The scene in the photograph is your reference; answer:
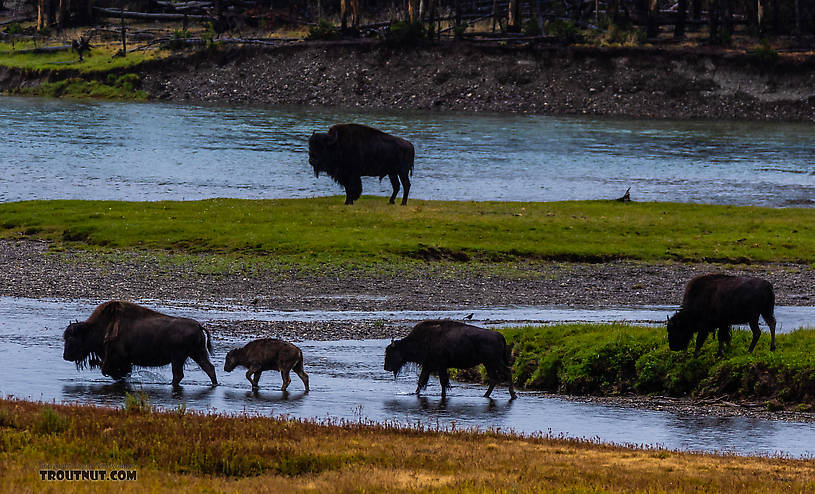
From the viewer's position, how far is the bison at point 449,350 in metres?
17.8

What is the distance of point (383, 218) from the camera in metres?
37.0

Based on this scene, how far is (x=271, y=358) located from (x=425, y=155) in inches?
1920

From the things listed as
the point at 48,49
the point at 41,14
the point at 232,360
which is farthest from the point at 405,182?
the point at 41,14

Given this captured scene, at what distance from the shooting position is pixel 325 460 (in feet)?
40.4

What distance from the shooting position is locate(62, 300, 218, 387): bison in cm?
1792

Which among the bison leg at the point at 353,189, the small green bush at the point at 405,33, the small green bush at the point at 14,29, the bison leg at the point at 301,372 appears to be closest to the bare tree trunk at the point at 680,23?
the small green bush at the point at 405,33

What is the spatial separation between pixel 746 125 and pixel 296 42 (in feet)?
153

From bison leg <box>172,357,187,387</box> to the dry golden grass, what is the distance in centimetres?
363

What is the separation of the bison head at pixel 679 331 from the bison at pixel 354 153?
820 inches

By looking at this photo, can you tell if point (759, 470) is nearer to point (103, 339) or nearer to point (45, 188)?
point (103, 339)

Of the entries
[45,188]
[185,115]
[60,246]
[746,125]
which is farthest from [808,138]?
[60,246]

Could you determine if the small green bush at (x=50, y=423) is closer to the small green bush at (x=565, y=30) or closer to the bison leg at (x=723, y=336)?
the bison leg at (x=723, y=336)

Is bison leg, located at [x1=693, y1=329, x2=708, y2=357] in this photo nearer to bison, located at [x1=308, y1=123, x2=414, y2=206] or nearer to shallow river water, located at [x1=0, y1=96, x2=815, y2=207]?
bison, located at [x1=308, y1=123, x2=414, y2=206]

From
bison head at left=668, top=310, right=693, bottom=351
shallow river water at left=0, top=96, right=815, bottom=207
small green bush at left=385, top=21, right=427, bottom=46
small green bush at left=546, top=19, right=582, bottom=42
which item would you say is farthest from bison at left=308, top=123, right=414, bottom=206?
small green bush at left=546, top=19, right=582, bottom=42
